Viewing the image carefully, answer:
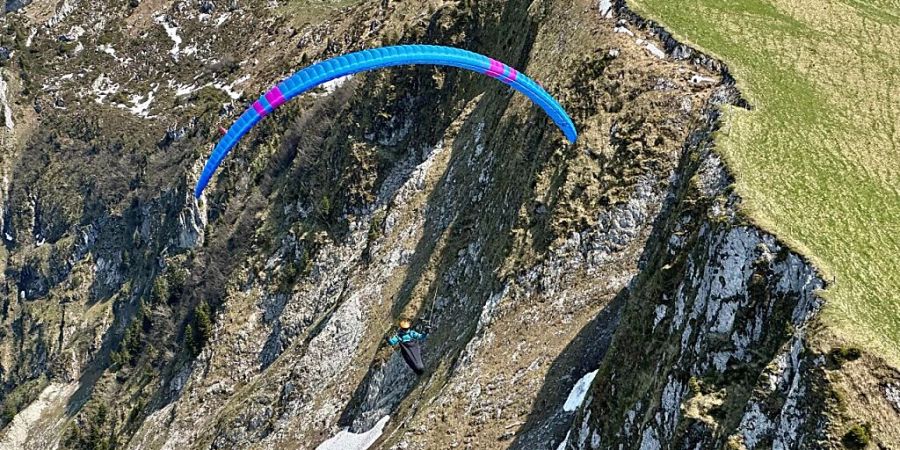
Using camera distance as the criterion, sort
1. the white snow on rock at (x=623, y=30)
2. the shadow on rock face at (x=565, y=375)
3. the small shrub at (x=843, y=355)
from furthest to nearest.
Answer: the white snow on rock at (x=623, y=30) → the shadow on rock face at (x=565, y=375) → the small shrub at (x=843, y=355)

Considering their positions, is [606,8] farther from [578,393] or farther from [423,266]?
[578,393]

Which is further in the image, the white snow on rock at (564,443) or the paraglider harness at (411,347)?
the paraglider harness at (411,347)

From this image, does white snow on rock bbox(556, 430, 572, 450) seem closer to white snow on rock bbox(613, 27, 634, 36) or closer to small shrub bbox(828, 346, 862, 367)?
small shrub bbox(828, 346, 862, 367)

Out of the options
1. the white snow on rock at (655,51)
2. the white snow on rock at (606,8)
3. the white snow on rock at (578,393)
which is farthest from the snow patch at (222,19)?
the white snow on rock at (578,393)

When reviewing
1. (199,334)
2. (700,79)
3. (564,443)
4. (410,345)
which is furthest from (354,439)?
(199,334)

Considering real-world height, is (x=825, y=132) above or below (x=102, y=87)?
below

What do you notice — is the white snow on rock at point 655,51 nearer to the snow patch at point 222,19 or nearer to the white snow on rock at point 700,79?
the white snow on rock at point 700,79
